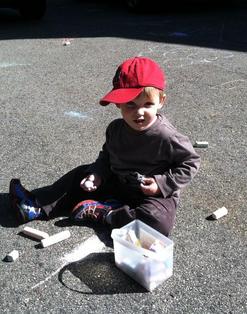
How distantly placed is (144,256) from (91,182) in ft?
2.35

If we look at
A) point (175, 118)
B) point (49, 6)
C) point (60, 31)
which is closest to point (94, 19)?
point (60, 31)

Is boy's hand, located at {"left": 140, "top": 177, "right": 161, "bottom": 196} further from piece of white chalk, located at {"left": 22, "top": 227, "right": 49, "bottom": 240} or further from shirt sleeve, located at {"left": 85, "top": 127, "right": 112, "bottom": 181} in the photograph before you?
piece of white chalk, located at {"left": 22, "top": 227, "right": 49, "bottom": 240}

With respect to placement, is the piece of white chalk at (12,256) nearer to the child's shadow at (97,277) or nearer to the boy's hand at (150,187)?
the child's shadow at (97,277)

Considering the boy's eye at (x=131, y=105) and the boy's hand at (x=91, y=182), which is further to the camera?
the boy's hand at (x=91, y=182)

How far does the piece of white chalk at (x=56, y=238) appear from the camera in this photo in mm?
2869

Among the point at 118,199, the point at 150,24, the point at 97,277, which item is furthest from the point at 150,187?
the point at 150,24

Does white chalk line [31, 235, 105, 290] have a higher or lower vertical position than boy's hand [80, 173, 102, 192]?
lower

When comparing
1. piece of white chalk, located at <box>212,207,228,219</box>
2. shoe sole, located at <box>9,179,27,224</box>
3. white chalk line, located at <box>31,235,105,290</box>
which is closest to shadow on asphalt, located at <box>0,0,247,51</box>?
piece of white chalk, located at <box>212,207,228,219</box>

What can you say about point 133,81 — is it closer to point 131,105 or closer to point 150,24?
point 131,105

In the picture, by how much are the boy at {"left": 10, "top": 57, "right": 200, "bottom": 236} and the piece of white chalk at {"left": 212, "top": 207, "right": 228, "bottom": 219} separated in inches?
9.7

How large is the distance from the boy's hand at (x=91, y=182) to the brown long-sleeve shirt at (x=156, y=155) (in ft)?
0.13

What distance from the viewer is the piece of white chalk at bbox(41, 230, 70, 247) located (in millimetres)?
2869

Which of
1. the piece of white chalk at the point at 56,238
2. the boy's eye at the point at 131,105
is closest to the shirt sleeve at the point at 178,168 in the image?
the boy's eye at the point at 131,105

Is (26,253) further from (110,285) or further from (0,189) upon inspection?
(0,189)
